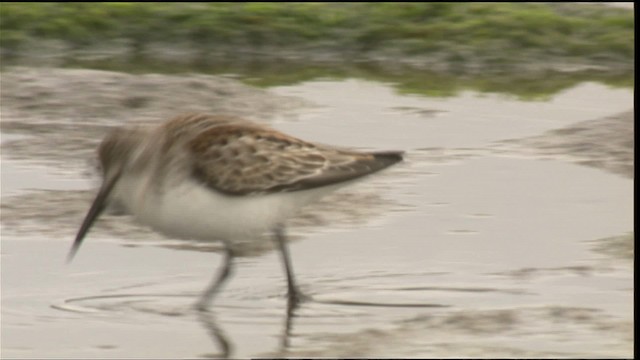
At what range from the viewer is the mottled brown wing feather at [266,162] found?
7875mm

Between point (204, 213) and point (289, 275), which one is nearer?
point (204, 213)

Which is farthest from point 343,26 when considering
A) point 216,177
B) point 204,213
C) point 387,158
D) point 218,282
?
point 204,213

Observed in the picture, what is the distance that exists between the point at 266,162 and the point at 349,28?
8717 mm

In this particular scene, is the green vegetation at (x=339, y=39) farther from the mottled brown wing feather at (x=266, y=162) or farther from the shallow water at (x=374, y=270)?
the mottled brown wing feather at (x=266, y=162)

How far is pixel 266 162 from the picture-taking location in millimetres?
8062

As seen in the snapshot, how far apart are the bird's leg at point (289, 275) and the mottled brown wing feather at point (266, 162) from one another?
247 mm

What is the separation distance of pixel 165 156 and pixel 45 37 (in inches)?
346

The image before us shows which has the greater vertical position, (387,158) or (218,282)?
(387,158)

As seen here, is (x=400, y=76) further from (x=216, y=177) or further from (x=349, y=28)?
(x=216, y=177)

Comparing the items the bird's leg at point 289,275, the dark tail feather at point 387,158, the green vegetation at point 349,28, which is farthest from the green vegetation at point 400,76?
the bird's leg at point 289,275

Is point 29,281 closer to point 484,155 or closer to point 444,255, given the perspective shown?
point 444,255

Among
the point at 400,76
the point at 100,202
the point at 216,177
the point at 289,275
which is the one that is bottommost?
the point at 400,76

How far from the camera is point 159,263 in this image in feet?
28.5

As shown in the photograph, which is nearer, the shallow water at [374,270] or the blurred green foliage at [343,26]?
the shallow water at [374,270]
